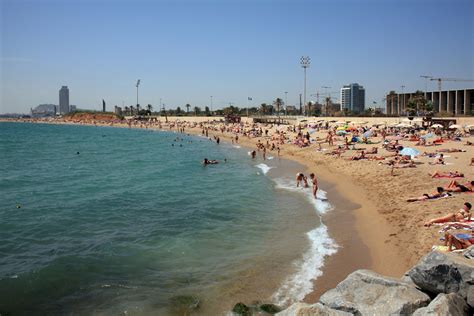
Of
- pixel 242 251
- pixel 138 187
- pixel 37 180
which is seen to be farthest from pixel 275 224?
pixel 37 180

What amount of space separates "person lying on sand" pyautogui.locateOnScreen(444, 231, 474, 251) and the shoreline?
1.14 metres

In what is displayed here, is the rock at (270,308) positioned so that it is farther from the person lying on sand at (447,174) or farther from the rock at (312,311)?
the person lying on sand at (447,174)

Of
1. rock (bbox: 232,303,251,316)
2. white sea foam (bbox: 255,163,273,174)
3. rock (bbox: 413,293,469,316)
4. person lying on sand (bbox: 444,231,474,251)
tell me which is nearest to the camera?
rock (bbox: 413,293,469,316)

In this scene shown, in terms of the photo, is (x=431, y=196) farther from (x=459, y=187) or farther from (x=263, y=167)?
(x=263, y=167)

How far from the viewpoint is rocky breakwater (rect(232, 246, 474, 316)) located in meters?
5.52

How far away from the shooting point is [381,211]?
50.4 ft

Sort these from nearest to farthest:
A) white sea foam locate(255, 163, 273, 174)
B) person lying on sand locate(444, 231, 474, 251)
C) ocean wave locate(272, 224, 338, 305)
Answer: ocean wave locate(272, 224, 338, 305) → person lying on sand locate(444, 231, 474, 251) → white sea foam locate(255, 163, 273, 174)

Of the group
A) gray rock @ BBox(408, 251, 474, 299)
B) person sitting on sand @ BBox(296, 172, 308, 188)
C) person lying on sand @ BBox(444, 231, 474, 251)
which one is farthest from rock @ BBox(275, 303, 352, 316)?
person sitting on sand @ BBox(296, 172, 308, 188)

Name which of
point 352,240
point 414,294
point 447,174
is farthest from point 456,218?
point 447,174

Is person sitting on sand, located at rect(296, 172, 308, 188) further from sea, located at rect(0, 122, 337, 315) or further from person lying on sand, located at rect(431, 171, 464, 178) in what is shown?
person lying on sand, located at rect(431, 171, 464, 178)

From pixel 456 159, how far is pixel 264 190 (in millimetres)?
11679

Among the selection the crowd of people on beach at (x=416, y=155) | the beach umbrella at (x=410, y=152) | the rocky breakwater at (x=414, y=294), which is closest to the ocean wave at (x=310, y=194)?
the crowd of people on beach at (x=416, y=155)

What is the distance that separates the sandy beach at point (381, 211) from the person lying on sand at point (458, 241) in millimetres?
783

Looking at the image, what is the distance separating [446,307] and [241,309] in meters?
4.00
